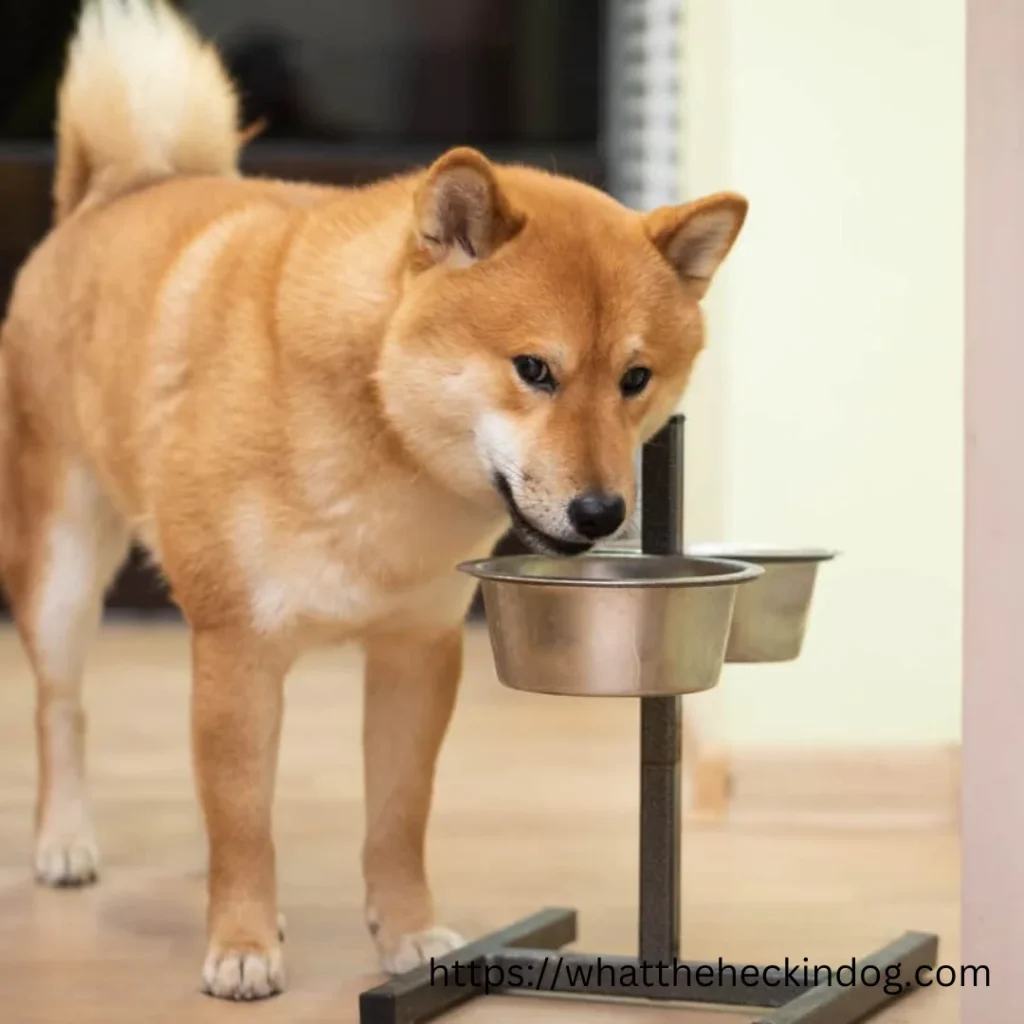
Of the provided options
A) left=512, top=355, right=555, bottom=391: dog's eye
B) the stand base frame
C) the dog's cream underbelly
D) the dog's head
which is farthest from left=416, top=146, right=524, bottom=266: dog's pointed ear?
the stand base frame

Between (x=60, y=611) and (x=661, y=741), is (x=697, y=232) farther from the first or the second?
(x=60, y=611)

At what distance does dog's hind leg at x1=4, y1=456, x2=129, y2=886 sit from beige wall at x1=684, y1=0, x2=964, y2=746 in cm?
98

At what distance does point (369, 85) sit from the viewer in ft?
15.7

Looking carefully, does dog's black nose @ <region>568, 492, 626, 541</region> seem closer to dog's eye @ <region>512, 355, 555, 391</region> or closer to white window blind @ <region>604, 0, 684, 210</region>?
dog's eye @ <region>512, 355, 555, 391</region>

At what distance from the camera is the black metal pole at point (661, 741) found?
2045 millimetres

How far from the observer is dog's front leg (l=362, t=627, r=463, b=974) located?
7.30 feet

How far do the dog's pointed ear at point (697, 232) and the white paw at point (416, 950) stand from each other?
0.80m

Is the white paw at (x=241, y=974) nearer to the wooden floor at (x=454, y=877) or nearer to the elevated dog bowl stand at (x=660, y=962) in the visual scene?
the wooden floor at (x=454, y=877)

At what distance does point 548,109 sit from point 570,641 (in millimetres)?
3204

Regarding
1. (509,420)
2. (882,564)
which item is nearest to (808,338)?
(882,564)

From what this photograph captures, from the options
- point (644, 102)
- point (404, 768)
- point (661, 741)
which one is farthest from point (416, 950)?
point (644, 102)

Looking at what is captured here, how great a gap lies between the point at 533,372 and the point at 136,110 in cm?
111

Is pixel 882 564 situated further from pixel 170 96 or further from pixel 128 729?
pixel 128 729

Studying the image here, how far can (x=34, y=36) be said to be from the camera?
4.69m
